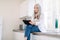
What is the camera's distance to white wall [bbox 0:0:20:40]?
5277 millimetres

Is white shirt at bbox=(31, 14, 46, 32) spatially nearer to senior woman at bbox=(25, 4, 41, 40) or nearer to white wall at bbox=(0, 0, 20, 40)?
senior woman at bbox=(25, 4, 41, 40)

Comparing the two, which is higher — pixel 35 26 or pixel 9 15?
pixel 9 15

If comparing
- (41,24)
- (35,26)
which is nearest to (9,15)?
(35,26)

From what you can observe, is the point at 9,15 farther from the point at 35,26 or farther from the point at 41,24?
the point at 41,24

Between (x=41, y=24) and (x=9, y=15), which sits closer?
(x=41, y=24)

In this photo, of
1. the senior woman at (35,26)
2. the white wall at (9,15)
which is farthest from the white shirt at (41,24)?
the white wall at (9,15)

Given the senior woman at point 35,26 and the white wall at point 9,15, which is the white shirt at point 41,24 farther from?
the white wall at point 9,15

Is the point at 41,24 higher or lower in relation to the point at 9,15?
lower

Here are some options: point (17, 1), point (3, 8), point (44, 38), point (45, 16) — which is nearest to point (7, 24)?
point (3, 8)

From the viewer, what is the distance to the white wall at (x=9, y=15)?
5.28 metres

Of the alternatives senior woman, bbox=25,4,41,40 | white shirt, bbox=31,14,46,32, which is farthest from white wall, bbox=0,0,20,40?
white shirt, bbox=31,14,46,32

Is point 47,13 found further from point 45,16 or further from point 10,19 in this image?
point 10,19

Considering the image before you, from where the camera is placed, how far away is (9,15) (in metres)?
5.37

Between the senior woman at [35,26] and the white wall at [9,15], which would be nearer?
the senior woman at [35,26]
